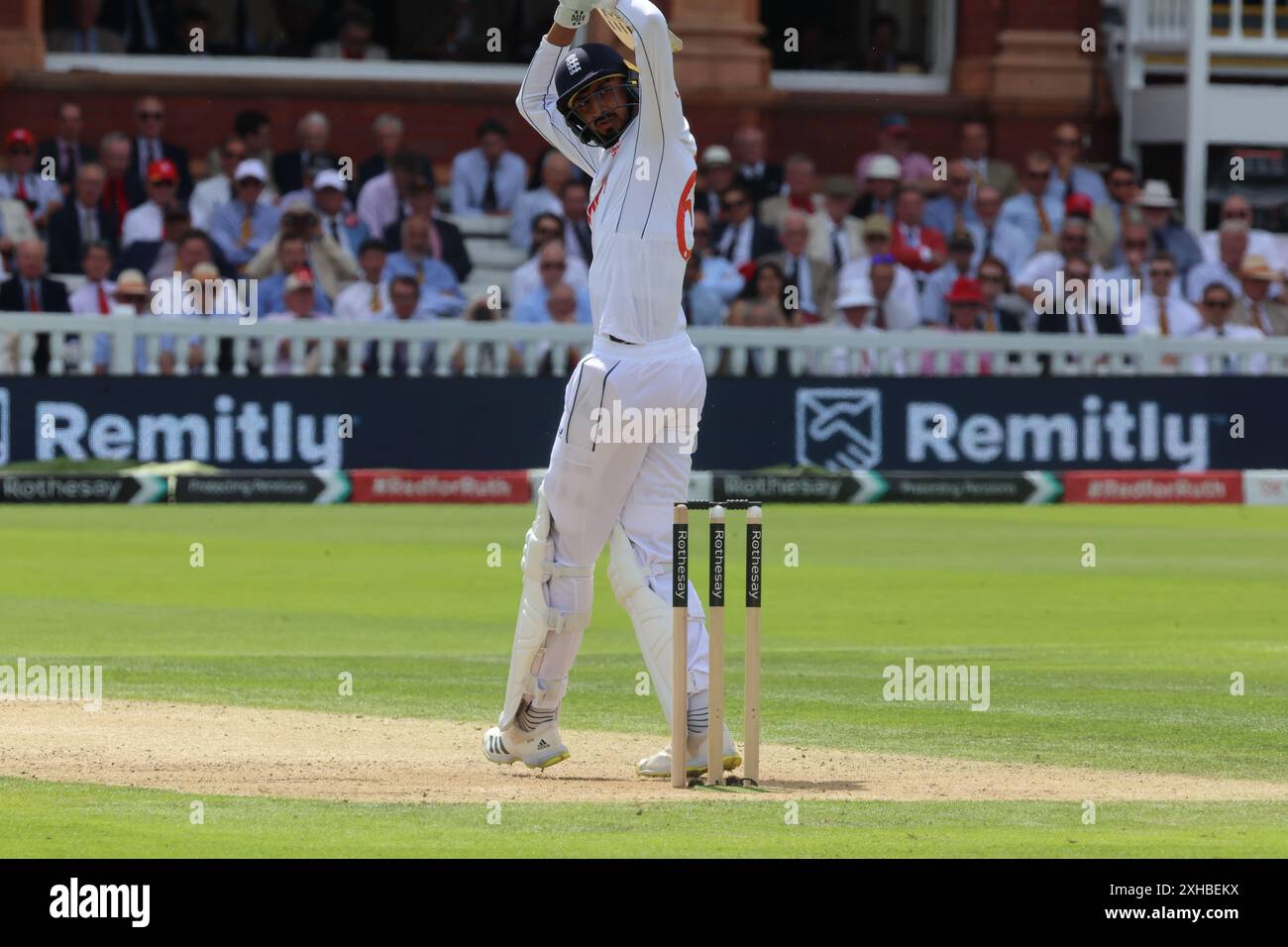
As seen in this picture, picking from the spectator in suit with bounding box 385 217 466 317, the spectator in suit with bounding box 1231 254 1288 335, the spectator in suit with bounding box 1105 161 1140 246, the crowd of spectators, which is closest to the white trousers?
the crowd of spectators

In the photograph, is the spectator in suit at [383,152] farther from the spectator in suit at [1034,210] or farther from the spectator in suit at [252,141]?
the spectator in suit at [1034,210]

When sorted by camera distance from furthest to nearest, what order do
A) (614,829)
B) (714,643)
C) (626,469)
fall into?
(626,469)
(714,643)
(614,829)

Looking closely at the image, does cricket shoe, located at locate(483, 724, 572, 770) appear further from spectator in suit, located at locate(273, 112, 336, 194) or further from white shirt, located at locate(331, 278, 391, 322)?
spectator in suit, located at locate(273, 112, 336, 194)

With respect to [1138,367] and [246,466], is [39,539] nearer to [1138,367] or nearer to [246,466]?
[246,466]

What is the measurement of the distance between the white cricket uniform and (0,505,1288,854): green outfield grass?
3.68 feet

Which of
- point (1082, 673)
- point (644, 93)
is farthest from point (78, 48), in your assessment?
point (644, 93)

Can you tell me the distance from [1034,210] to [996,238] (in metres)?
0.82

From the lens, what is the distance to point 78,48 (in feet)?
99.1

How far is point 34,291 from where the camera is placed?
23.0 meters

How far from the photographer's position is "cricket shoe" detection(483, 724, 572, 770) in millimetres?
9234

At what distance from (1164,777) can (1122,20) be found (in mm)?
24669

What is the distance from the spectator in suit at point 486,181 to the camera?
26.4 metres

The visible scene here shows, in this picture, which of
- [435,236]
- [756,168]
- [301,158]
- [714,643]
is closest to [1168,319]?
[756,168]

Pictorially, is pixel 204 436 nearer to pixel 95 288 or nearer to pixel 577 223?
pixel 95 288
